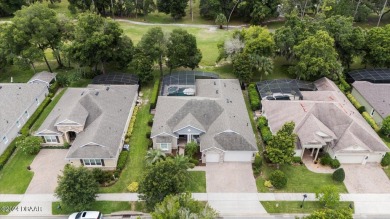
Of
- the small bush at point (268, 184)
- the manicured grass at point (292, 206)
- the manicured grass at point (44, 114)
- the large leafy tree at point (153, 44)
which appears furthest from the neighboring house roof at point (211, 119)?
the manicured grass at point (44, 114)

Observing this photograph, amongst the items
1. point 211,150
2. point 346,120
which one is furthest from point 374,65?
point 211,150

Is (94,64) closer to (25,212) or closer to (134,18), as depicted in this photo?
(25,212)

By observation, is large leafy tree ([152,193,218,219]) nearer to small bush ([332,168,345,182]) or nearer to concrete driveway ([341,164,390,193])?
small bush ([332,168,345,182])

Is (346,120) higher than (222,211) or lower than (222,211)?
higher

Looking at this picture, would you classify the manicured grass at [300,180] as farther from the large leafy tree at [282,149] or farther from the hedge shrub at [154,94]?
the hedge shrub at [154,94]

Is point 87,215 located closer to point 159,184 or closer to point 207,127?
point 159,184

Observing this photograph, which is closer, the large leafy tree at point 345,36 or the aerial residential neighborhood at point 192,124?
the aerial residential neighborhood at point 192,124
